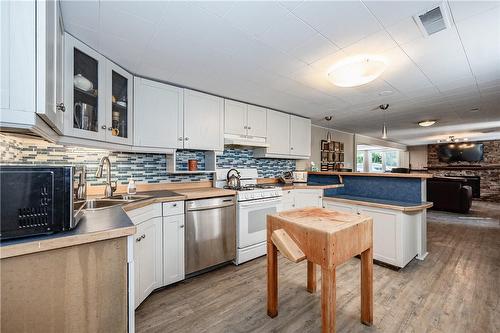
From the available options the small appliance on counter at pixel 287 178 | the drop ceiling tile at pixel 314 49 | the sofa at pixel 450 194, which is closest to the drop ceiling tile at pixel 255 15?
the drop ceiling tile at pixel 314 49

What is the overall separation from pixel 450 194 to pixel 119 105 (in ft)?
24.3

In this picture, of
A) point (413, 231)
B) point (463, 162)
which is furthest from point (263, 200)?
point (463, 162)

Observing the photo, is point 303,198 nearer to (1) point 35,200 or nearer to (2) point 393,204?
(2) point 393,204

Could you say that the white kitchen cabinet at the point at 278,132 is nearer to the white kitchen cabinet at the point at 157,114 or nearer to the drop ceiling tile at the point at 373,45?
the white kitchen cabinet at the point at 157,114

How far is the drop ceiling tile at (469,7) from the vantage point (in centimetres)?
138

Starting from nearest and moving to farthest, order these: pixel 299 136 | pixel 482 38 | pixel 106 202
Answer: pixel 482 38, pixel 106 202, pixel 299 136

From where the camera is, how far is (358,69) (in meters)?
2.01

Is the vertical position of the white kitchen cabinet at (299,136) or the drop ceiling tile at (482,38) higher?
the drop ceiling tile at (482,38)

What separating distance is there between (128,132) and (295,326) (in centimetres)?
234

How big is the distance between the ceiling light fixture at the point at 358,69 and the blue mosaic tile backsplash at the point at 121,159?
1.94 metres

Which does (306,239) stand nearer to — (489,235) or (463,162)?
(489,235)

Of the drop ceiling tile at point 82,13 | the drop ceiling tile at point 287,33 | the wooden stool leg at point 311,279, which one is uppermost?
the drop ceiling tile at point 287,33

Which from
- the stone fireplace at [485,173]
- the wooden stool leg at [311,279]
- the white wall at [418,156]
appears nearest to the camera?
the wooden stool leg at [311,279]

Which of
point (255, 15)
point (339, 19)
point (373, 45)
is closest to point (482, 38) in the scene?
point (373, 45)
